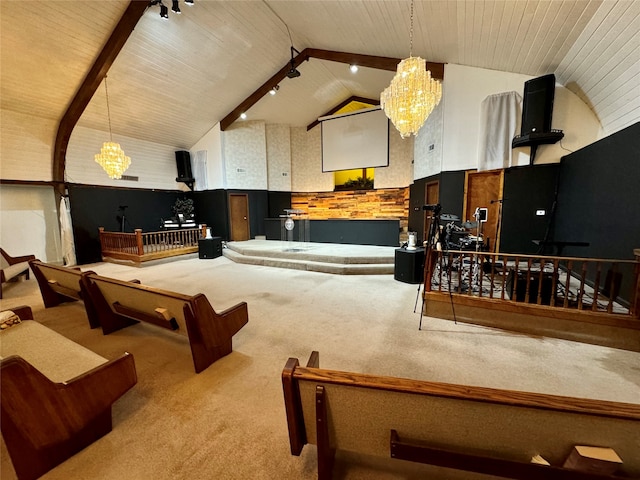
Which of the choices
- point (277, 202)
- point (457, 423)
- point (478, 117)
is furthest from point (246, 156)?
point (457, 423)

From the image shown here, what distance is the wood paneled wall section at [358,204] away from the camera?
8859 mm

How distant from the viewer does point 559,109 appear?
14.7ft

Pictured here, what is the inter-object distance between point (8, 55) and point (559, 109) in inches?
383

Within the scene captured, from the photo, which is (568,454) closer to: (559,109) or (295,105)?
(559,109)

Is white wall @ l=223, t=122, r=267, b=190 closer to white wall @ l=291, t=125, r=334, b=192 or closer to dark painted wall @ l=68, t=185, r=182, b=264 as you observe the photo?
white wall @ l=291, t=125, r=334, b=192

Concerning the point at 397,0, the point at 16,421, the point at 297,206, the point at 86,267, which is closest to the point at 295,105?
the point at 297,206

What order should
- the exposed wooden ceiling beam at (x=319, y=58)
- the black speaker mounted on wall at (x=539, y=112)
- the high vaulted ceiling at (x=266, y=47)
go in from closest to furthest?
the high vaulted ceiling at (x=266, y=47), the black speaker mounted on wall at (x=539, y=112), the exposed wooden ceiling beam at (x=319, y=58)

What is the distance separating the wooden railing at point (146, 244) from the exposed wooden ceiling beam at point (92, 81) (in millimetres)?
1758

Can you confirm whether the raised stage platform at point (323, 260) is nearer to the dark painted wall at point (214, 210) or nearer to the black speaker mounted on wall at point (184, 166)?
the dark painted wall at point (214, 210)

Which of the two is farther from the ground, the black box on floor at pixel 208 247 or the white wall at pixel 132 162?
the white wall at pixel 132 162

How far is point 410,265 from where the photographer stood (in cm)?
460

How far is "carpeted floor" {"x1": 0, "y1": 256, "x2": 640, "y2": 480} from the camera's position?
1395mm

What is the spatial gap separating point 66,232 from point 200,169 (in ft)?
13.4

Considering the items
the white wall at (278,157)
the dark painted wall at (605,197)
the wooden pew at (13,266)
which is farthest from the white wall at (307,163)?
the wooden pew at (13,266)
